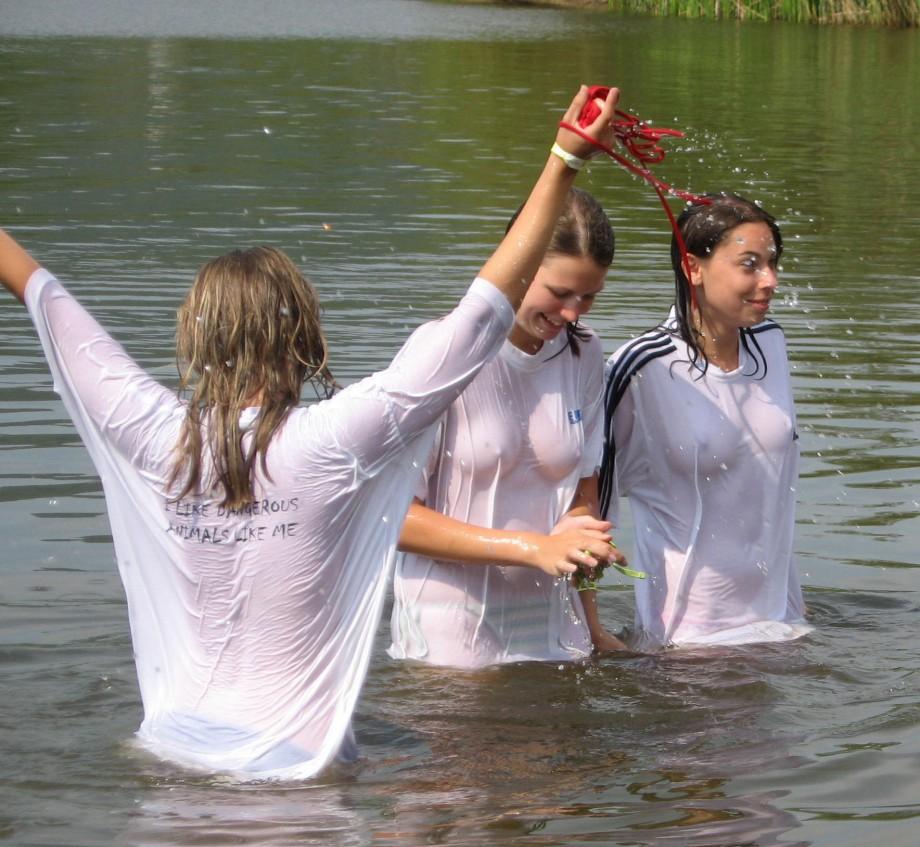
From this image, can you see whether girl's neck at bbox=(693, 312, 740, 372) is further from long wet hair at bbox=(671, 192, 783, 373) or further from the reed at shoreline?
the reed at shoreline

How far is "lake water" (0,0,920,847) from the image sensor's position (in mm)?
5070

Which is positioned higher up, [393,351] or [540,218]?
[540,218]

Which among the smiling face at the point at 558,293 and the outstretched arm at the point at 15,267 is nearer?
the outstretched arm at the point at 15,267

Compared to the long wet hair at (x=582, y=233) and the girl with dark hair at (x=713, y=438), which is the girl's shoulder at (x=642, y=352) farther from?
the long wet hair at (x=582, y=233)

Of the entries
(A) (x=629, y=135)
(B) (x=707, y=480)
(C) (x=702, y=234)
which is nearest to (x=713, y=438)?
(B) (x=707, y=480)

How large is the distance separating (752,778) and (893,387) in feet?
18.2

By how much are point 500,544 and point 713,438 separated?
1.08m

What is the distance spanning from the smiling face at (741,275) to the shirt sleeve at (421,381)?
1.80m

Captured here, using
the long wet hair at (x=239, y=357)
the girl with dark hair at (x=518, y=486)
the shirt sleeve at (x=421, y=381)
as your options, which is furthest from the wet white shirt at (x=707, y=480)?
the long wet hair at (x=239, y=357)

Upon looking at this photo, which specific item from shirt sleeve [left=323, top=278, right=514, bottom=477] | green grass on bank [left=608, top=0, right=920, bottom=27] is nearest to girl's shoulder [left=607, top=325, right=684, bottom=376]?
shirt sleeve [left=323, top=278, right=514, bottom=477]

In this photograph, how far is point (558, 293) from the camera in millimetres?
5047

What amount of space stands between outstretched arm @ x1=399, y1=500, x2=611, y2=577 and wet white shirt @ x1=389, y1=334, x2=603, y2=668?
16cm

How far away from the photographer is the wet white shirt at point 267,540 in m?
4.10

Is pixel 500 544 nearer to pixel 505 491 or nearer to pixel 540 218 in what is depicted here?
pixel 505 491
